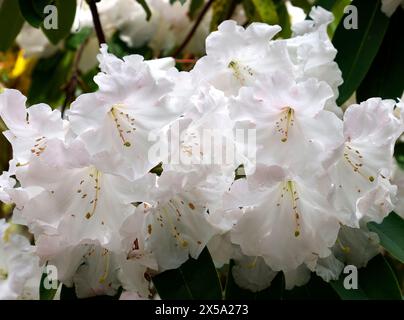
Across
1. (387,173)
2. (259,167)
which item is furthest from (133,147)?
(387,173)

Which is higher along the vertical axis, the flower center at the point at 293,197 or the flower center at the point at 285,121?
the flower center at the point at 285,121

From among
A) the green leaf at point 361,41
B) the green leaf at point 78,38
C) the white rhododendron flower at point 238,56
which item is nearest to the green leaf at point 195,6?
the green leaf at point 78,38

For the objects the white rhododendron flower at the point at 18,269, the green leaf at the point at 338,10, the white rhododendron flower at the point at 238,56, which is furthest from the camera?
the green leaf at the point at 338,10

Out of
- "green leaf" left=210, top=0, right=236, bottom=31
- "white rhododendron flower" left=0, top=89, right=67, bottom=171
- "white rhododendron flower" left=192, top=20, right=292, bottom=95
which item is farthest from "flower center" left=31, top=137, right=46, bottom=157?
"green leaf" left=210, top=0, right=236, bottom=31

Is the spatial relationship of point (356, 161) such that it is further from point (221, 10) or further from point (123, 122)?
point (221, 10)

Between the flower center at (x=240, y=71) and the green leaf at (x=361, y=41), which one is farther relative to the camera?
the green leaf at (x=361, y=41)

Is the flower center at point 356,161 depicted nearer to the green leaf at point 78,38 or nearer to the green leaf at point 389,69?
the green leaf at point 389,69

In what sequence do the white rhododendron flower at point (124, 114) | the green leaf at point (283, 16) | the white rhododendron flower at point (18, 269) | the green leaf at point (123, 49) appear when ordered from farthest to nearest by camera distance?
the green leaf at point (123, 49), the green leaf at point (283, 16), the white rhododendron flower at point (18, 269), the white rhododendron flower at point (124, 114)
